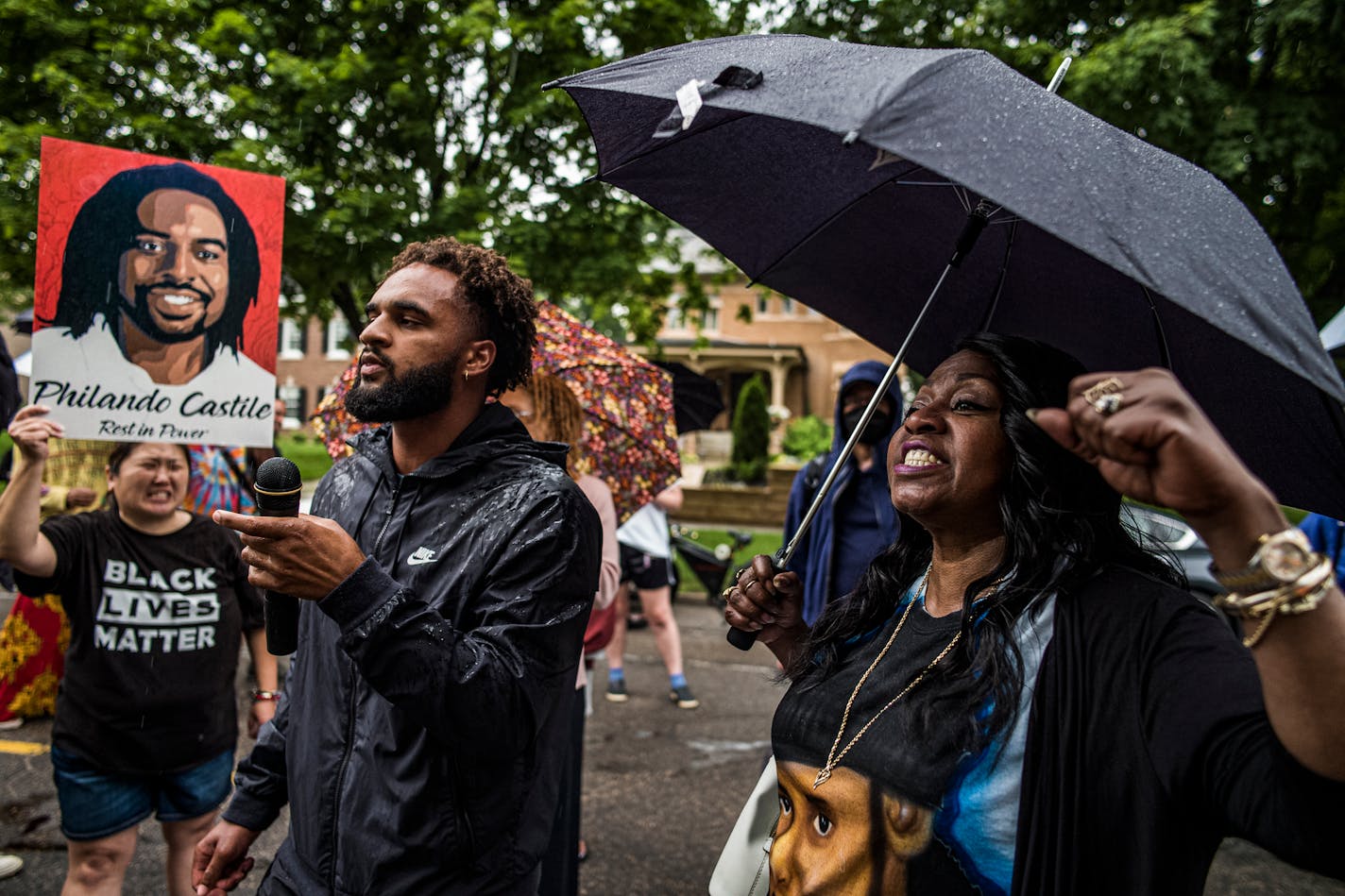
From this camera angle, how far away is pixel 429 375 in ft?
7.05

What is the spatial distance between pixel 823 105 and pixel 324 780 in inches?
63.0

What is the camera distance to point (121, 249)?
2934mm

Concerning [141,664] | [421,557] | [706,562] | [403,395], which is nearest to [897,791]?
[421,557]

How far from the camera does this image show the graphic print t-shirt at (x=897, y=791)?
1461mm

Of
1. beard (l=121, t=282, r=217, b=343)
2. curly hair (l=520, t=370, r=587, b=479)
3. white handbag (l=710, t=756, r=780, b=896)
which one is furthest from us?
curly hair (l=520, t=370, r=587, b=479)

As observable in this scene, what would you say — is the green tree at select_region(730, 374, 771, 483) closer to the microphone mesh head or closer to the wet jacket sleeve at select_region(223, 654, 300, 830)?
the wet jacket sleeve at select_region(223, 654, 300, 830)

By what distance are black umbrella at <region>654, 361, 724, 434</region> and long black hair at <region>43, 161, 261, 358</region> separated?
Answer: 4.78 metres

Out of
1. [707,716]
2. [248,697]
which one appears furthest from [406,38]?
[707,716]

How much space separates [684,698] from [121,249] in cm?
501

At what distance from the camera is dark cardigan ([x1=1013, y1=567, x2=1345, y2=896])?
1.22m

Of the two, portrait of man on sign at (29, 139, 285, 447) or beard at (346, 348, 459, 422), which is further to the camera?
portrait of man on sign at (29, 139, 285, 447)

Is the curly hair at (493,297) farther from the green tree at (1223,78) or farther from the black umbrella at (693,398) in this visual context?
the green tree at (1223,78)

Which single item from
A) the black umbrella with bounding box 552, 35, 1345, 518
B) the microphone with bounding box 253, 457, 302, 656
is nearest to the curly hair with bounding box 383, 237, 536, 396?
the black umbrella with bounding box 552, 35, 1345, 518

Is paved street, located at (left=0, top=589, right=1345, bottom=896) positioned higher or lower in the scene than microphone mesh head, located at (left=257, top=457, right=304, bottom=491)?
lower
